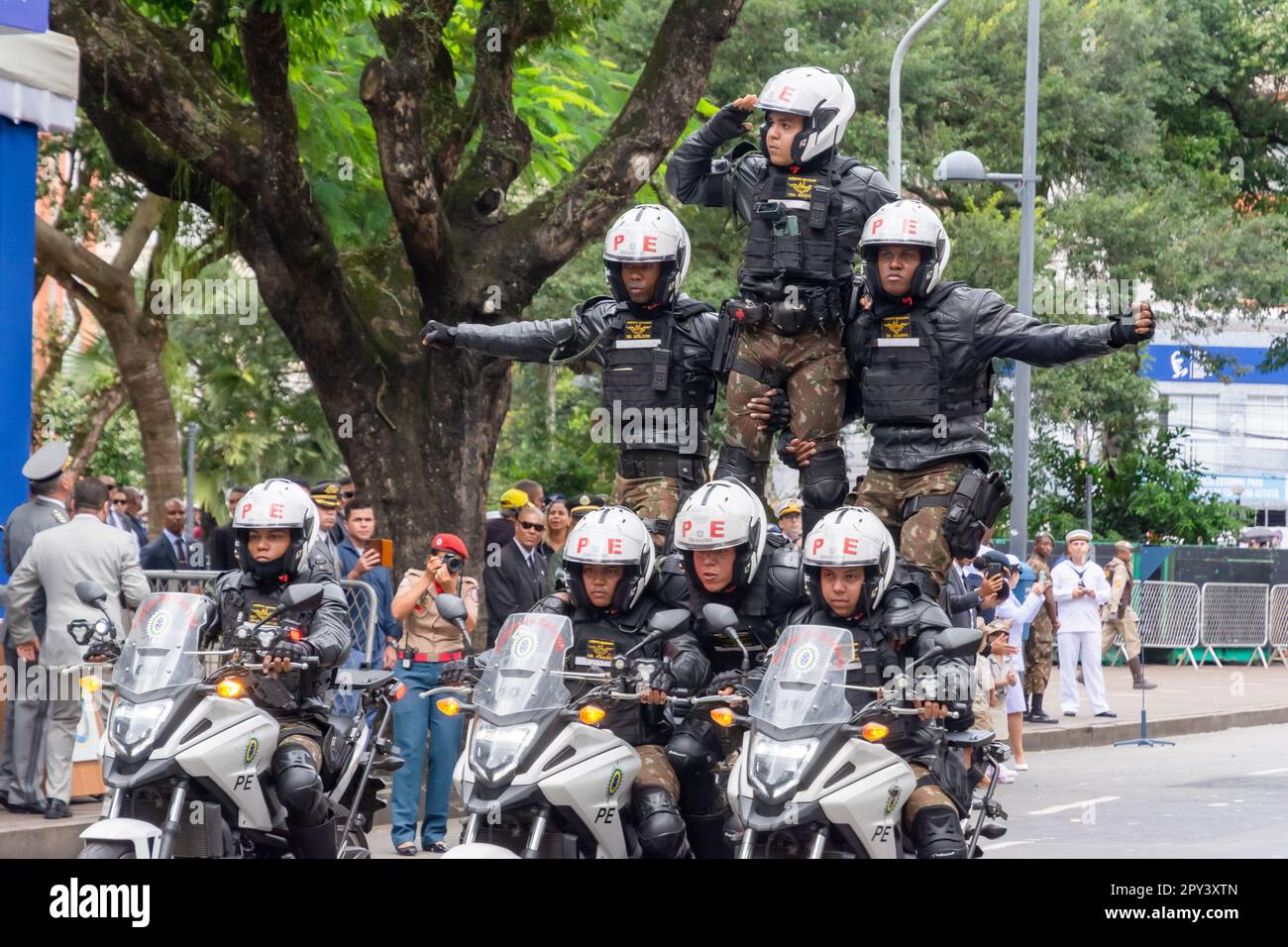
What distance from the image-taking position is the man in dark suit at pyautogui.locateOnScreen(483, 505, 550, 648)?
11766 mm

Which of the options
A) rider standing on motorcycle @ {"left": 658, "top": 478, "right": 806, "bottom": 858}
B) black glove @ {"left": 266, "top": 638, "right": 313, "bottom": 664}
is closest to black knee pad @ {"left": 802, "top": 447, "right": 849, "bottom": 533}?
rider standing on motorcycle @ {"left": 658, "top": 478, "right": 806, "bottom": 858}

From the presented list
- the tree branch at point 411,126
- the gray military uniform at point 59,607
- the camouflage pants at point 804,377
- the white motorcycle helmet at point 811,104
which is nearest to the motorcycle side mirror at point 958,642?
the camouflage pants at point 804,377

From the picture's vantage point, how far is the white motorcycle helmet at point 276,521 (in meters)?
8.60

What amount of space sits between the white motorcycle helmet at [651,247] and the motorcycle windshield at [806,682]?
256 cm

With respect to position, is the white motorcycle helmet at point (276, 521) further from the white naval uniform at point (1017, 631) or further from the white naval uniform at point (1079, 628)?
the white naval uniform at point (1079, 628)

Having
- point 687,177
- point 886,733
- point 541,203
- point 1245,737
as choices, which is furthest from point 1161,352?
point 886,733

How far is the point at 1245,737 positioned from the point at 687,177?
427 inches

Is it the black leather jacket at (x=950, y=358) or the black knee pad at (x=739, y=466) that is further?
the black knee pad at (x=739, y=466)

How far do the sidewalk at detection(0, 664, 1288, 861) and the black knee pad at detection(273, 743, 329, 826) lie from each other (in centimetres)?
249

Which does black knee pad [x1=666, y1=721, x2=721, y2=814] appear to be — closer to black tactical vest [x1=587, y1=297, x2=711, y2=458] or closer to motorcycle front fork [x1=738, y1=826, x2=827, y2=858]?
motorcycle front fork [x1=738, y1=826, x2=827, y2=858]

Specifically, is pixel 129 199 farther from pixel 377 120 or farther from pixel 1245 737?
pixel 1245 737

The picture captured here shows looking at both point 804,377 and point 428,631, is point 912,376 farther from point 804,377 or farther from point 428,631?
point 428,631

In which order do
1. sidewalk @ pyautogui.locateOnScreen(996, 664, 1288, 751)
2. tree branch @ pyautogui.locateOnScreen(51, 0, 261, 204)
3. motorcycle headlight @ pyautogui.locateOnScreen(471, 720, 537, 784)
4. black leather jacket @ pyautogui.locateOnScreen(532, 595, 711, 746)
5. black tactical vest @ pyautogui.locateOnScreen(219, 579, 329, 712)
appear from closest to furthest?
motorcycle headlight @ pyautogui.locateOnScreen(471, 720, 537, 784) → black leather jacket @ pyautogui.locateOnScreen(532, 595, 711, 746) → black tactical vest @ pyautogui.locateOnScreen(219, 579, 329, 712) → tree branch @ pyautogui.locateOnScreen(51, 0, 261, 204) → sidewalk @ pyautogui.locateOnScreen(996, 664, 1288, 751)

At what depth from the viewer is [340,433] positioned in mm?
13750
